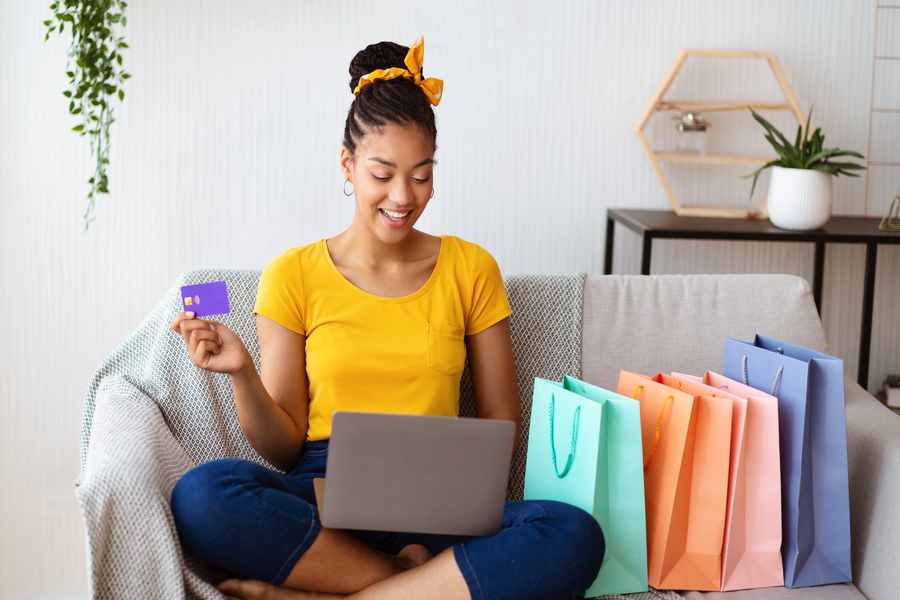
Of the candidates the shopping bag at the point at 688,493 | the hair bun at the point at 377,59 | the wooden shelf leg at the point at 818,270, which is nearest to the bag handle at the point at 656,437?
the shopping bag at the point at 688,493

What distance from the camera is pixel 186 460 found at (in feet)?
4.34

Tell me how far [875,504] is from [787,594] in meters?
0.22

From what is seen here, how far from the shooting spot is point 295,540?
1.10 m

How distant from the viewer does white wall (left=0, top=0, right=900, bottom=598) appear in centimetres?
204

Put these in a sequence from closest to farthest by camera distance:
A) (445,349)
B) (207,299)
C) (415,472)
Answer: (415,472)
(207,299)
(445,349)

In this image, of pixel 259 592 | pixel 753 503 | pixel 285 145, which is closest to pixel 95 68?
pixel 285 145

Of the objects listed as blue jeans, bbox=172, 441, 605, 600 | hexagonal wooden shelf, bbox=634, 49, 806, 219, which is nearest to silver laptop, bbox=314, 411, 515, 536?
blue jeans, bbox=172, 441, 605, 600

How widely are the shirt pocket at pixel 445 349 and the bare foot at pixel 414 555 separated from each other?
0.31 m

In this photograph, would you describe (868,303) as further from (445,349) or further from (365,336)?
(365,336)

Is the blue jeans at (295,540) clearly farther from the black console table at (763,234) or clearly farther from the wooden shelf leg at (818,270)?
the wooden shelf leg at (818,270)

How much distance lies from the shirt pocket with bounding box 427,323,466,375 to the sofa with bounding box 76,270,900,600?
172 mm

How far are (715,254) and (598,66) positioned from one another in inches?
25.5

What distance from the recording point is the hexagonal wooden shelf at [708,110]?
2.05 m

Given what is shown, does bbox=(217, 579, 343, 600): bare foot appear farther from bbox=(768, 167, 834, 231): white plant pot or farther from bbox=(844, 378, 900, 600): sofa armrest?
bbox=(768, 167, 834, 231): white plant pot
